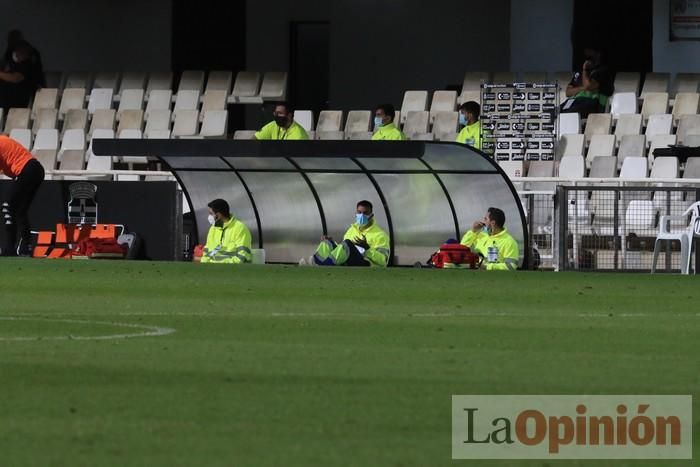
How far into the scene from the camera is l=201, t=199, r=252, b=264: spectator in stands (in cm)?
2178

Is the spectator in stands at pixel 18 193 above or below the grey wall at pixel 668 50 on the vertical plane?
below

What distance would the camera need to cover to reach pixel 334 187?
896 inches

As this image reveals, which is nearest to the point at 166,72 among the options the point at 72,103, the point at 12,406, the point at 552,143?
the point at 72,103

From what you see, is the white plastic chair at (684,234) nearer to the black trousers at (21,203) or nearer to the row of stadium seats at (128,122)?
the black trousers at (21,203)

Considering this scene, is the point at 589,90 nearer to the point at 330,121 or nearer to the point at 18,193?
the point at 330,121

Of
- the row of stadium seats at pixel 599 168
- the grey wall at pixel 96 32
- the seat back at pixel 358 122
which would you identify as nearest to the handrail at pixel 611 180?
the row of stadium seats at pixel 599 168

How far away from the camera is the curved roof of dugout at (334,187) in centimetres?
2144

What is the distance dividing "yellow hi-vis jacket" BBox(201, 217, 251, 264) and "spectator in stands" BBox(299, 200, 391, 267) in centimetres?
75

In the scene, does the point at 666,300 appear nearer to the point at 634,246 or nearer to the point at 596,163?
the point at 634,246

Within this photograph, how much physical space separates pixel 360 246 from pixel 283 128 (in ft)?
9.19

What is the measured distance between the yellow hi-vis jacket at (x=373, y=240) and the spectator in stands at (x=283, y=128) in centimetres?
241

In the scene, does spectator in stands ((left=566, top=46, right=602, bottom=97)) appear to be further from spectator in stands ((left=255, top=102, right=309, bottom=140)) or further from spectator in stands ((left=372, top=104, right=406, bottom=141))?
spectator in stands ((left=255, top=102, right=309, bottom=140))

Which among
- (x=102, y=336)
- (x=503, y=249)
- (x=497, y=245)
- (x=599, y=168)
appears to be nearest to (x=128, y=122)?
(x=599, y=168)

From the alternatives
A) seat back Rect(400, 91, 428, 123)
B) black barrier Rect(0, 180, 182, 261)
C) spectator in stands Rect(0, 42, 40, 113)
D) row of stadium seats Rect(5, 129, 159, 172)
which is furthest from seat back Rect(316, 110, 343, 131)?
black barrier Rect(0, 180, 182, 261)
